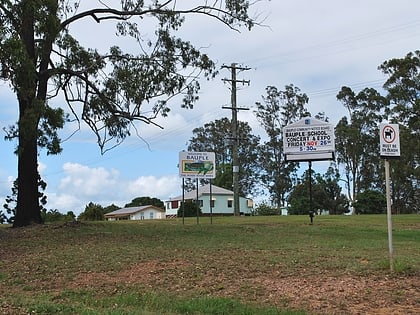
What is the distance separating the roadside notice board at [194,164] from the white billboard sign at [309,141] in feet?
12.5

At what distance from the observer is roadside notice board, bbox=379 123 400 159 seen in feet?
32.9

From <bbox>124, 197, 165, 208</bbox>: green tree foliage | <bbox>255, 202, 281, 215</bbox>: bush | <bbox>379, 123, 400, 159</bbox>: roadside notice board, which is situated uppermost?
<bbox>379, 123, 400, 159</bbox>: roadside notice board

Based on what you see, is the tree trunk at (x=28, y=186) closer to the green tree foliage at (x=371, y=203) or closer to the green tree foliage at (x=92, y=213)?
the green tree foliage at (x=92, y=213)

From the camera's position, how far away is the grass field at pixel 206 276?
8.47 m

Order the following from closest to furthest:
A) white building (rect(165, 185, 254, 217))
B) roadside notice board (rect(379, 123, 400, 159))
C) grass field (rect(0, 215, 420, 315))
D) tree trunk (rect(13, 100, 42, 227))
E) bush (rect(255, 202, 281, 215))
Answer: grass field (rect(0, 215, 420, 315)) < roadside notice board (rect(379, 123, 400, 159)) < tree trunk (rect(13, 100, 42, 227)) < bush (rect(255, 202, 281, 215)) < white building (rect(165, 185, 254, 217))

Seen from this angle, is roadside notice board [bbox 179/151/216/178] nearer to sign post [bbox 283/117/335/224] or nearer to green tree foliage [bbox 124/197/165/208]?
sign post [bbox 283/117/335/224]

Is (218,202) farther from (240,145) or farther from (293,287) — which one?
(293,287)

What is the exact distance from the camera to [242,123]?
70000 millimetres

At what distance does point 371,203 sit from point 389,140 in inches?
1641

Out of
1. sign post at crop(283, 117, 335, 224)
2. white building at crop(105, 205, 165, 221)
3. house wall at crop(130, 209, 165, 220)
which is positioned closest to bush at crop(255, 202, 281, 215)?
white building at crop(105, 205, 165, 221)

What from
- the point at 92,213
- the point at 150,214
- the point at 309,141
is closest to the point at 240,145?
the point at 150,214

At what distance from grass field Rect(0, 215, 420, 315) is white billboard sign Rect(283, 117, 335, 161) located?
906cm

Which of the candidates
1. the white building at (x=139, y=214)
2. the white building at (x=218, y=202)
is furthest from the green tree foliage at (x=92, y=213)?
the white building at (x=139, y=214)

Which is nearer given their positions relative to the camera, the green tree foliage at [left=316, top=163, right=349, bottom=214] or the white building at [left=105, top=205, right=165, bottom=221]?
the green tree foliage at [left=316, top=163, right=349, bottom=214]
